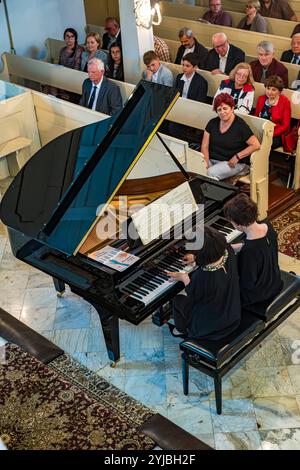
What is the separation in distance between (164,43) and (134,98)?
13.9 feet

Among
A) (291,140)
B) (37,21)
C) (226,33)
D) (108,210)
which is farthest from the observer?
(37,21)

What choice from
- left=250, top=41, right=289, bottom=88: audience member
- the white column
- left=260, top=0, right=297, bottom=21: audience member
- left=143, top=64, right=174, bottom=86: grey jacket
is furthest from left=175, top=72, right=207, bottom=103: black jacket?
left=260, top=0, right=297, bottom=21: audience member

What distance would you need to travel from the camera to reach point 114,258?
423cm

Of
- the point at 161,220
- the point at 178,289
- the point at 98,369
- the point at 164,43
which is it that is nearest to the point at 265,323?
the point at 178,289

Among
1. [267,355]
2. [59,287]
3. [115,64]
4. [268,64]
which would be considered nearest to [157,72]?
[115,64]

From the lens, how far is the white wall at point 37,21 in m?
9.12

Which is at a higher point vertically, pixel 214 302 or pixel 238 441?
pixel 214 302

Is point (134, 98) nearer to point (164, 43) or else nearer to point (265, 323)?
point (265, 323)

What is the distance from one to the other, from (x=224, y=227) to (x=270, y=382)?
3.73ft

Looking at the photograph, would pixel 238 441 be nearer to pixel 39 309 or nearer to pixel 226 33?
pixel 39 309

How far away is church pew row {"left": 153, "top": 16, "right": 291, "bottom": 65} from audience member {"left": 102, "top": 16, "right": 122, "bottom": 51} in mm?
706

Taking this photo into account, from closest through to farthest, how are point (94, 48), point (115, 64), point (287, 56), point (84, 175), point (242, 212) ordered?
point (242, 212)
point (84, 175)
point (287, 56)
point (115, 64)
point (94, 48)

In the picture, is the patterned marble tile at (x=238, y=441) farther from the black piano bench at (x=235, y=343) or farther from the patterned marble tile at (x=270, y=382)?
the patterned marble tile at (x=270, y=382)

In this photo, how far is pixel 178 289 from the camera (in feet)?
14.1
